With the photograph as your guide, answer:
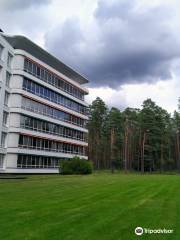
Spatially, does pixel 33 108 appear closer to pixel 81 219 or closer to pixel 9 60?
pixel 9 60

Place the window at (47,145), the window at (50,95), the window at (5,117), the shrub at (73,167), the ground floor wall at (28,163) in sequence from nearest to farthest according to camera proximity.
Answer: the ground floor wall at (28,163) → the window at (5,117) → the shrub at (73,167) → the window at (47,145) → the window at (50,95)

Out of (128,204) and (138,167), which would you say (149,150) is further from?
(128,204)

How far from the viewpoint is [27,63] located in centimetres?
5397

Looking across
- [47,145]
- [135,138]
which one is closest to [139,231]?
[47,145]

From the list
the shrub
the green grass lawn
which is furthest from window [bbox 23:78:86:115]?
the green grass lawn

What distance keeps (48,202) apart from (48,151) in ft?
148

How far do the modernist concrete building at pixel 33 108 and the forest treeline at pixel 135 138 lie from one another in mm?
18056

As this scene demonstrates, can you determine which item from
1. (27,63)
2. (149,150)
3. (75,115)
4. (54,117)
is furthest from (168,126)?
(27,63)

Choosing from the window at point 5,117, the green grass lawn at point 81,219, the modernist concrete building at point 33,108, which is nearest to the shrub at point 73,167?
the modernist concrete building at point 33,108

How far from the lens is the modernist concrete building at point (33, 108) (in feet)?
165

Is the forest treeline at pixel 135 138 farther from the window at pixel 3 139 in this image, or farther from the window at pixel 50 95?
the window at pixel 3 139

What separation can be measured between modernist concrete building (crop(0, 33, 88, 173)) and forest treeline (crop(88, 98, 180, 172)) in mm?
18056

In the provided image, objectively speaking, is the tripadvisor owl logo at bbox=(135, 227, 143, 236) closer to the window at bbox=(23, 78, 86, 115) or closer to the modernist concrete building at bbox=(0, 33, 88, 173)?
the modernist concrete building at bbox=(0, 33, 88, 173)

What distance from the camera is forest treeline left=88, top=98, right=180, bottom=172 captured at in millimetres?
88688
